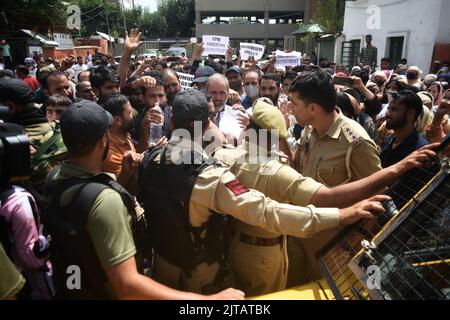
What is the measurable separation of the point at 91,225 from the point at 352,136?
6.00 feet

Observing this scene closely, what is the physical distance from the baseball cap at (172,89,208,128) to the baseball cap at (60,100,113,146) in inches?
17.6

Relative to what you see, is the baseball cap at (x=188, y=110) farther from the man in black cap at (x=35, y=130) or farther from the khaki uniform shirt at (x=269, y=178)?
the man in black cap at (x=35, y=130)

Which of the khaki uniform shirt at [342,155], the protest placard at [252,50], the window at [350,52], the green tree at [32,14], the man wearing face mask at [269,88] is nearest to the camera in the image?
the khaki uniform shirt at [342,155]

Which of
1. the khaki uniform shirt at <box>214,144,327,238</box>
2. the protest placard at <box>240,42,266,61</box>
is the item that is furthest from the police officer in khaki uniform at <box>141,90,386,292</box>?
the protest placard at <box>240,42,266,61</box>

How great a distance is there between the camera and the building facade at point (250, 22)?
41219mm

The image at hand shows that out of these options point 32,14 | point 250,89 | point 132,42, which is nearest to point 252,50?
point 250,89

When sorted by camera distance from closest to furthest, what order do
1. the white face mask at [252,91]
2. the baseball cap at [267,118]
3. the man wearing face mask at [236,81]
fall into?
the baseball cap at [267,118] < the white face mask at [252,91] < the man wearing face mask at [236,81]

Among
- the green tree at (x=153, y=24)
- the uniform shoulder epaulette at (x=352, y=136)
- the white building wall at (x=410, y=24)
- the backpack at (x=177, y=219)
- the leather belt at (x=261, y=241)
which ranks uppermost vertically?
the green tree at (x=153, y=24)

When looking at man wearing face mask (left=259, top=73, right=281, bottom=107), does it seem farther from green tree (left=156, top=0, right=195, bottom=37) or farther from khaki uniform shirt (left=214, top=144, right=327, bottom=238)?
green tree (left=156, top=0, right=195, bottom=37)

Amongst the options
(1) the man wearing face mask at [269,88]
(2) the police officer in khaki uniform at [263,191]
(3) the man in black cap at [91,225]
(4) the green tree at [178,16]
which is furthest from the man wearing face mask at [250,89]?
(4) the green tree at [178,16]

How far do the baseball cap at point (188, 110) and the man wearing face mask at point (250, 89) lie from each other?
3252 millimetres

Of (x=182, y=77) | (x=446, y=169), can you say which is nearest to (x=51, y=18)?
(x=182, y=77)

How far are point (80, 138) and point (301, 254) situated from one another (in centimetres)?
173

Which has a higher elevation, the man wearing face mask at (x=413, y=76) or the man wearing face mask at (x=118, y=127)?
the man wearing face mask at (x=413, y=76)
